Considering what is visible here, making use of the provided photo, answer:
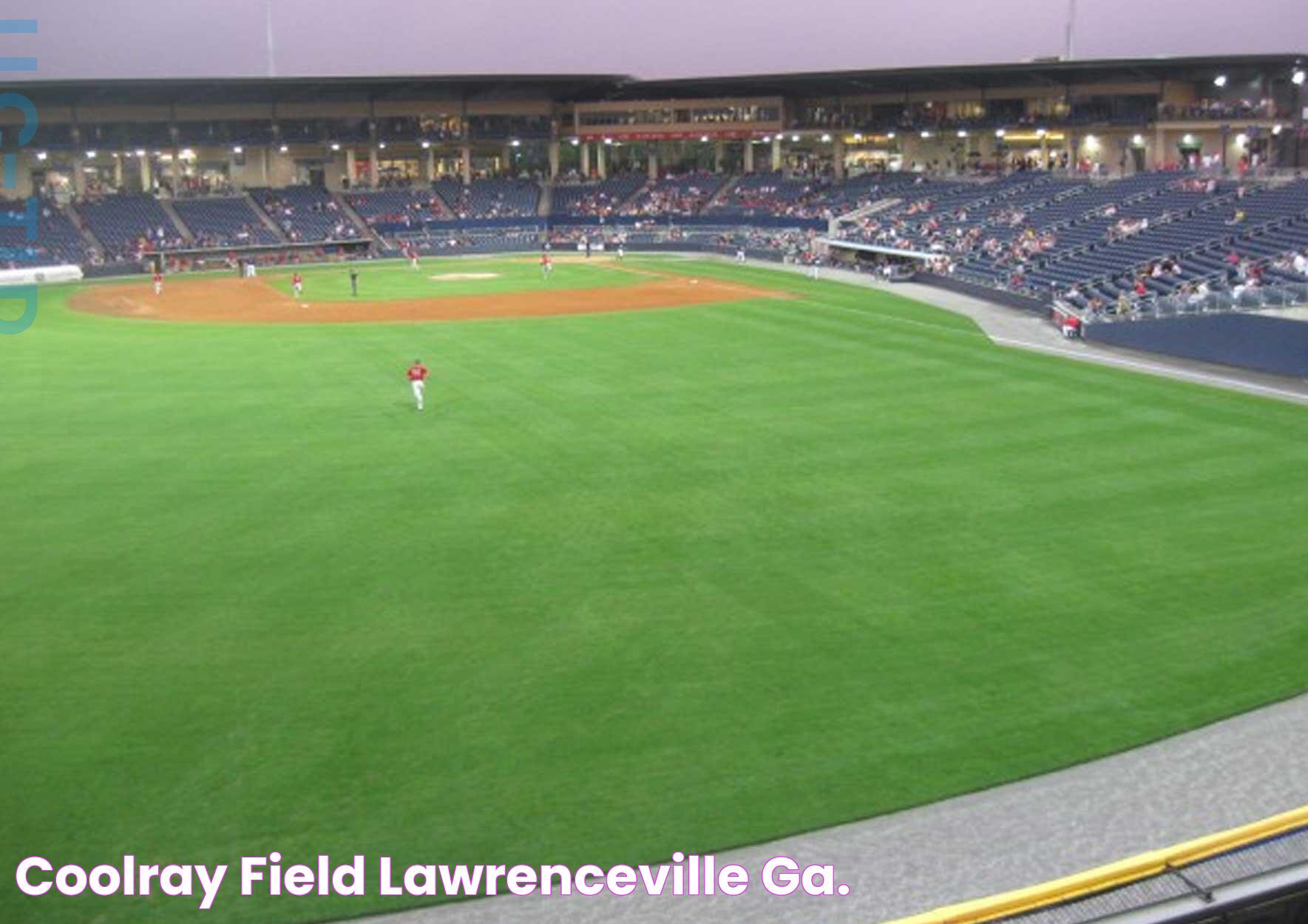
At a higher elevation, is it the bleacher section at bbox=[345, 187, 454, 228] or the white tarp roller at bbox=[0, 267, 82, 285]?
the bleacher section at bbox=[345, 187, 454, 228]

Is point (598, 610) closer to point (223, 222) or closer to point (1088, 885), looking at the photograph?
point (1088, 885)

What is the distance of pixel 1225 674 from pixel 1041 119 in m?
70.2

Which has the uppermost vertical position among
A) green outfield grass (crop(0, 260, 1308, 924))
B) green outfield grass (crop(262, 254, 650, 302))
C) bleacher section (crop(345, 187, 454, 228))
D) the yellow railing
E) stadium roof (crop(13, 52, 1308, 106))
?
stadium roof (crop(13, 52, 1308, 106))

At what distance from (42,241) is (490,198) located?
31.6 meters

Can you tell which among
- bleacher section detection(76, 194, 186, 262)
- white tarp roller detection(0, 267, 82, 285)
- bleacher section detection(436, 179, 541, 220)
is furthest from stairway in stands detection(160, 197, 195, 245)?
bleacher section detection(436, 179, 541, 220)

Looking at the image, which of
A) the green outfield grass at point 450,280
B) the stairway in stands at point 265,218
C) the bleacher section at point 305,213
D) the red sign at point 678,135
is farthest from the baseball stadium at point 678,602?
the red sign at point 678,135

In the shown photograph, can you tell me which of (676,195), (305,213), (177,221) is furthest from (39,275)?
(676,195)

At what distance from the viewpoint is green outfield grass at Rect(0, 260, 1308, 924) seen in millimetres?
11609

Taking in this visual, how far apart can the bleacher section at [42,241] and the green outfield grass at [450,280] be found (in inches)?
455

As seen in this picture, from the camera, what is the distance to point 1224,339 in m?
34.6

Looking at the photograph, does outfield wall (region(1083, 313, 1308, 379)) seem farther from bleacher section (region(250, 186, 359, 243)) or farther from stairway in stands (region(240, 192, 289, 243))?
stairway in stands (region(240, 192, 289, 243))

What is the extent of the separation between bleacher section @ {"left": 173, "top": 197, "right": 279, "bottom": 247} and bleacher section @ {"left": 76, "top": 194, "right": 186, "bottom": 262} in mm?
1334

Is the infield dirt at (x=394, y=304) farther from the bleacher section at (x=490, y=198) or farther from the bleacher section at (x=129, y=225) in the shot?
the bleacher section at (x=490, y=198)

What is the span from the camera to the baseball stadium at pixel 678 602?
1061 centimetres
